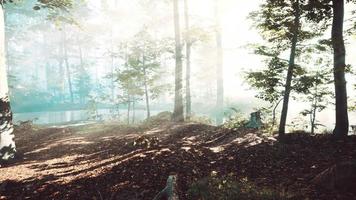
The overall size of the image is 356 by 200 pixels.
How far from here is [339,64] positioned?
414 inches

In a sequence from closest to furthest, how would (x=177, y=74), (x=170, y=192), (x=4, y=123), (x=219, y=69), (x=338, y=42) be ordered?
(x=170, y=192), (x=338, y=42), (x=4, y=123), (x=177, y=74), (x=219, y=69)

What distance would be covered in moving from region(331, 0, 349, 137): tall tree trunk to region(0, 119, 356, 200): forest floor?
0.61 meters

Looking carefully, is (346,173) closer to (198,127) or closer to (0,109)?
(198,127)

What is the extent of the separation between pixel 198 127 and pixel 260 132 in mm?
3556

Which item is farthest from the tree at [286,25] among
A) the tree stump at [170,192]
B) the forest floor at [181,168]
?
the tree stump at [170,192]

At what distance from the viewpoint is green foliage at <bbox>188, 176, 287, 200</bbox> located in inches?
243

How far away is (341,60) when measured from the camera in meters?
10.5

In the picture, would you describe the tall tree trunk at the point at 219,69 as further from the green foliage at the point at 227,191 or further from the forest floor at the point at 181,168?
the green foliage at the point at 227,191

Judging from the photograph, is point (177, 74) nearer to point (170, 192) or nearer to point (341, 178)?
point (170, 192)

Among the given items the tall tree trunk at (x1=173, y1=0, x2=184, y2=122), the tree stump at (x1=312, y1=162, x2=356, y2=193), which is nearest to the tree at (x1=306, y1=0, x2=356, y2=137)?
the tree stump at (x1=312, y1=162, x2=356, y2=193)

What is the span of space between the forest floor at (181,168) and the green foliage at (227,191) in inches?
0.8

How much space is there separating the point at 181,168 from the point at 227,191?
2.27 meters

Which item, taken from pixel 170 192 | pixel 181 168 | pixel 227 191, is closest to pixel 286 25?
pixel 181 168

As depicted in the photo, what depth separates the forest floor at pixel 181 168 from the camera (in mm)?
7148
